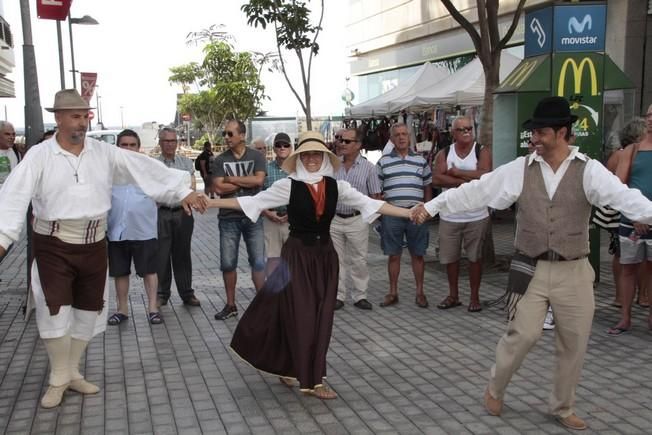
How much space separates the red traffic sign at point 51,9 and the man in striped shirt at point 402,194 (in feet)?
21.8

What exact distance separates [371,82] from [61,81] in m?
14.8

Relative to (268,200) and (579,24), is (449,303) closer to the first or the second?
(268,200)

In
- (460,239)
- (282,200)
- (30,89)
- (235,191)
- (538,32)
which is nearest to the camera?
(282,200)

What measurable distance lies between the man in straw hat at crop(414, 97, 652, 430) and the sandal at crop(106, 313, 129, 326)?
410 cm

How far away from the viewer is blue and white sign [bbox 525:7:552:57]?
26.8 feet

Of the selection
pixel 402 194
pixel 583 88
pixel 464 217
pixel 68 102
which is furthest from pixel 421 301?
pixel 68 102

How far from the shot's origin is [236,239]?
7.53 m

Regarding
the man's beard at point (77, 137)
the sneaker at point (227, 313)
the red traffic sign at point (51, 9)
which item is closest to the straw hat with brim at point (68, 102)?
the man's beard at point (77, 137)

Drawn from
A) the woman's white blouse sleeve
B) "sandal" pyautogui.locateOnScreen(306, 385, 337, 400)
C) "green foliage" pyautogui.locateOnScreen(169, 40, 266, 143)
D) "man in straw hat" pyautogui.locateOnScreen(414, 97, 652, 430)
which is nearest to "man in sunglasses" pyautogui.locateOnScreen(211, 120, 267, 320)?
the woman's white blouse sleeve

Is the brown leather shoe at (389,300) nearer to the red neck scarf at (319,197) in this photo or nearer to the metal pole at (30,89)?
the red neck scarf at (319,197)

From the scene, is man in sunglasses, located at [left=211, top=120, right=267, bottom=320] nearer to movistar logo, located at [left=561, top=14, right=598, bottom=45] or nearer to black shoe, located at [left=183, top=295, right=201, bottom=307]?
black shoe, located at [left=183, top=295, right=201, bottom=307]

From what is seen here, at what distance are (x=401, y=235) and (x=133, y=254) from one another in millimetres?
2761

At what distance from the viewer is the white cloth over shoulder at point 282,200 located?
17.6 ft

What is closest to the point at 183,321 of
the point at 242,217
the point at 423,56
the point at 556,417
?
the point at 242,217
